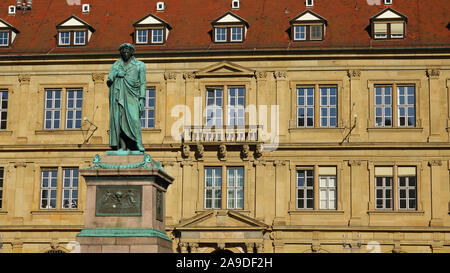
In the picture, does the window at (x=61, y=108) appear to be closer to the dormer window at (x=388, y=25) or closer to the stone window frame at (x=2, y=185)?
the stone window frame at (x=2, y=185)

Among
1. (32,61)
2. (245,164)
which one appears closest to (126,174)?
(245,164)

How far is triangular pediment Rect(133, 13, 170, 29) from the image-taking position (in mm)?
43938

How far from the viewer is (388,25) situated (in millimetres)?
42906

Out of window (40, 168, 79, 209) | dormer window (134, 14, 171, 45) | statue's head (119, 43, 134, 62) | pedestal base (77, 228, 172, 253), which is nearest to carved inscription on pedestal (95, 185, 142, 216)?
pedestal base (77, 228, 172, 253)

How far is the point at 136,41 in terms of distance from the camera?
145 ft

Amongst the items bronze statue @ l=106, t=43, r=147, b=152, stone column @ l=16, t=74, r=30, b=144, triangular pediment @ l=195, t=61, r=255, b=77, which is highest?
triangular pediment @ l=195, t=61, r=255, b=77

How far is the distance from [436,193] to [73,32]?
17950 millimetres

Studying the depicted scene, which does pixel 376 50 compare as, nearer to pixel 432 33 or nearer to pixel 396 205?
pixel 432 33

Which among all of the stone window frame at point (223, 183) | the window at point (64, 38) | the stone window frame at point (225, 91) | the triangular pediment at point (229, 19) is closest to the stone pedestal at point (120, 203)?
the stone window frame at point (223, 183)

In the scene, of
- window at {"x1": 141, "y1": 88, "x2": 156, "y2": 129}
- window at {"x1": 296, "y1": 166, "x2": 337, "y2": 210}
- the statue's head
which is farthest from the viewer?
window at {"x1": 141, "y1": 88, "x2": 156, "y2": 129}

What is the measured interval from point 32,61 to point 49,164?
16.0 ft

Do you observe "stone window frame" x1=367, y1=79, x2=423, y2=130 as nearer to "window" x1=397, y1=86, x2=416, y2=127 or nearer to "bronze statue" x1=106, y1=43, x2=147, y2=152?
"window" x1=397, y1=86, x2=416, y2=127

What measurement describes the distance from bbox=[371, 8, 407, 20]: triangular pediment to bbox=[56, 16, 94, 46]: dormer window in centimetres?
1312

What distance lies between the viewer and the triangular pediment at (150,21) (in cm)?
4394
